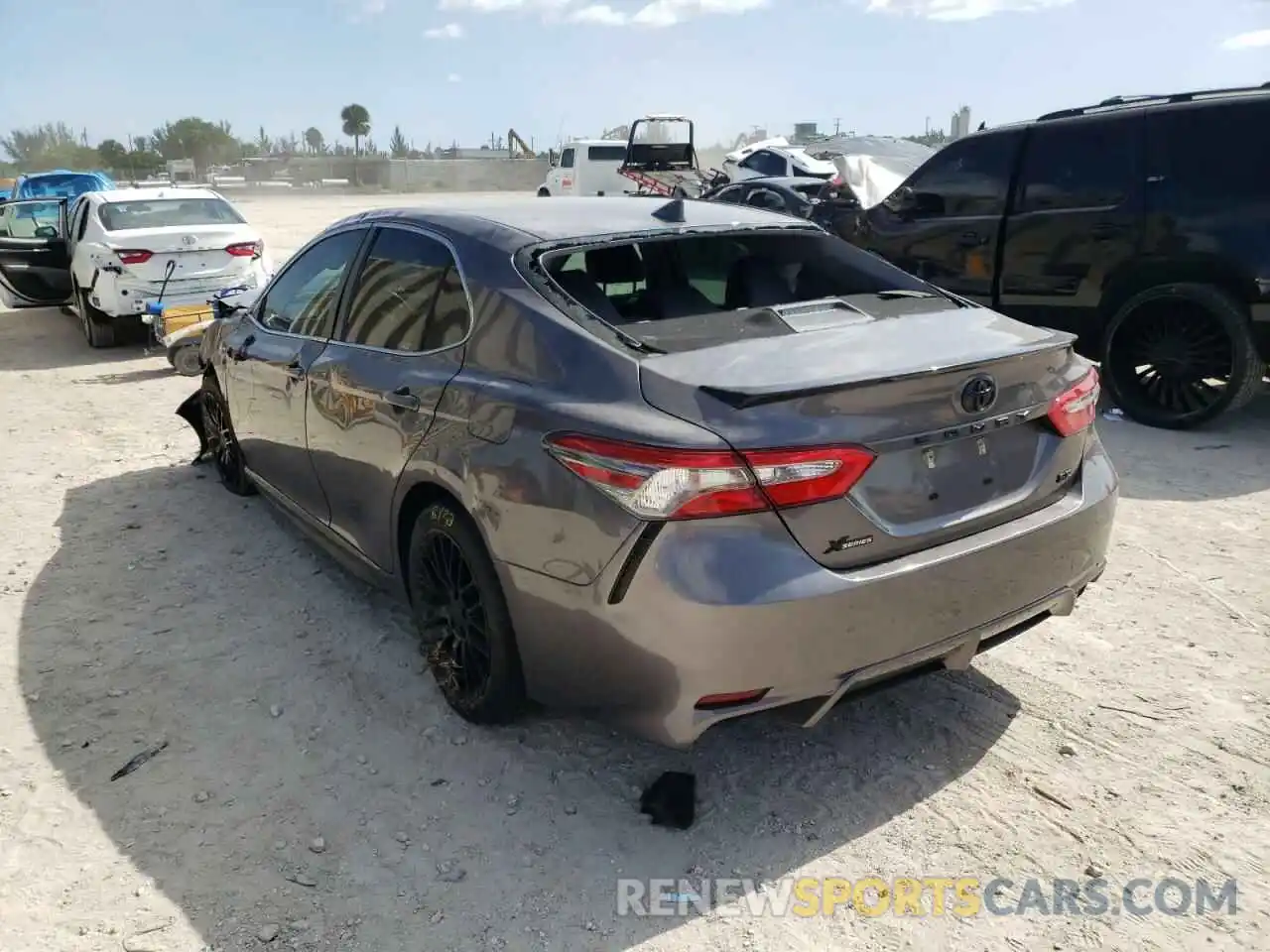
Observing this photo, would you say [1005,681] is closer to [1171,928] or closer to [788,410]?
[1171,928]

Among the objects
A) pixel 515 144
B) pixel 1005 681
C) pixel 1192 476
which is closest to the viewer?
pixel 1005 681

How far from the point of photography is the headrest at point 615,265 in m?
3.17

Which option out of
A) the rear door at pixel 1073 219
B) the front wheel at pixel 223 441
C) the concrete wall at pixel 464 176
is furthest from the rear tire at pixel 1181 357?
the concrete wall at pixel 464 176

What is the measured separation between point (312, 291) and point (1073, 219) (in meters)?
5.08

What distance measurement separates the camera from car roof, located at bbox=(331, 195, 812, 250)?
10.4 feet

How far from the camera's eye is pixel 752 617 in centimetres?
229

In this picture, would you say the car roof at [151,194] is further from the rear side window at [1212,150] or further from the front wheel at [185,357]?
the rear side window at [1212,150]

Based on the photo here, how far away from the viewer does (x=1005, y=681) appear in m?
3.39

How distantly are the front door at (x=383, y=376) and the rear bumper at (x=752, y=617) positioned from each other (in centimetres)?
78

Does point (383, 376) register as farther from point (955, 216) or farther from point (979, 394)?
point (955, 216)

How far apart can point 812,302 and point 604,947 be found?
1989 millimetres

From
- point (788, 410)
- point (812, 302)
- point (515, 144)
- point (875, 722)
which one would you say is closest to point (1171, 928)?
point (875, 722)

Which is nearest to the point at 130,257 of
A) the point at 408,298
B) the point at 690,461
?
the point at 408,298

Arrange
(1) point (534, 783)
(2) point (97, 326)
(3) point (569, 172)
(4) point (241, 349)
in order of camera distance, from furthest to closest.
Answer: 1. (3) point (569, 172)
2. (2) point (97, 326)
3. (4) point (241, 349)
4. (1) point (534, 783)
